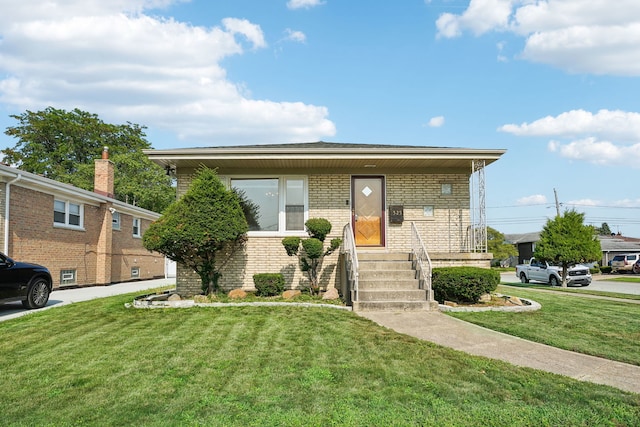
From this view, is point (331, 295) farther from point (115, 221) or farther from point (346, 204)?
point (115, 221)

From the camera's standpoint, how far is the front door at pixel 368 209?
1162 cm

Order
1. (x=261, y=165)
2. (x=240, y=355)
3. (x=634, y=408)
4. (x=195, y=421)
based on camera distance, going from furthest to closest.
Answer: (x=261, y=165) → (x=240, y=355) → (x=634, y=408) → (x=195, y=421)

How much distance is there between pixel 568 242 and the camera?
58.6ft

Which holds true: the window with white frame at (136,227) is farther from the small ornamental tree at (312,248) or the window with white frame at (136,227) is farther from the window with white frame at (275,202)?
the small ornamental tree at (312,248)

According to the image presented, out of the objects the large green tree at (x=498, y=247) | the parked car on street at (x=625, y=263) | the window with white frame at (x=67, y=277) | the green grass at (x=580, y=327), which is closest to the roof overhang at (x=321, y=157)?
the green grass at (x=580, y=327)

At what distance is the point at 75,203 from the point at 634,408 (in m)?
18.3

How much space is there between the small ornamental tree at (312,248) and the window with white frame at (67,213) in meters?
10.3

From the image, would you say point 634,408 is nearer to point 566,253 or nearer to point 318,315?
point 318,315

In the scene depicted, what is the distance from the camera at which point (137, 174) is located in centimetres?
3541

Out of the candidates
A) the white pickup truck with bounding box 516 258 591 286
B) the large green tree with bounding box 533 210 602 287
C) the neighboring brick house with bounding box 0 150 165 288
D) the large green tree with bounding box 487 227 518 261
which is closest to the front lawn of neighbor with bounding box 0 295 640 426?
the neighboring brick house with bounding box 0 150 165 288

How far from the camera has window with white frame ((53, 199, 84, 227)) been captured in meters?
15.9

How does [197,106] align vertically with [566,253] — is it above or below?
above

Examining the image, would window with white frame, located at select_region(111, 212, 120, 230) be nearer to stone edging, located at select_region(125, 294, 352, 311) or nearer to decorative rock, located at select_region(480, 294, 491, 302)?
stone edging, located at select_region(125, 294, 352, 311)

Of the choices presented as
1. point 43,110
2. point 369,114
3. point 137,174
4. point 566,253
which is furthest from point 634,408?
point 43,110
